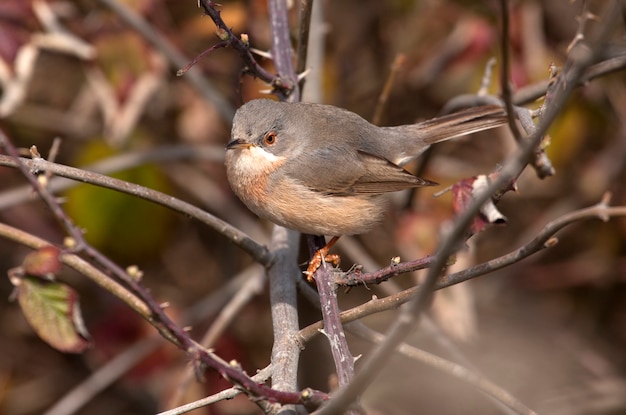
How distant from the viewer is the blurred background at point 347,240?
5.23 metres

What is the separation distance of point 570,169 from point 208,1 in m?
4.14

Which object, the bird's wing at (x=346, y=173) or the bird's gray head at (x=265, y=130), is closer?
the bird's gray head at (x=265, y=130)

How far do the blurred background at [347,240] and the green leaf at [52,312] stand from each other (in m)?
2.04

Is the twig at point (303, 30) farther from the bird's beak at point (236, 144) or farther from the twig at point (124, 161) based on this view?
the twig at point (124, 161)

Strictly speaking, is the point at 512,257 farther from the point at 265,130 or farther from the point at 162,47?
the point at 162,47

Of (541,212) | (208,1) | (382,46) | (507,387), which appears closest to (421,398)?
(507,387)

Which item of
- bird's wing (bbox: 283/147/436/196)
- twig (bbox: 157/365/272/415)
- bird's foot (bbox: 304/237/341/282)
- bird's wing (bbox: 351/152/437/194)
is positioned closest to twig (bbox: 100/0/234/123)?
bird's wing (bbox: 283/147/436/196)

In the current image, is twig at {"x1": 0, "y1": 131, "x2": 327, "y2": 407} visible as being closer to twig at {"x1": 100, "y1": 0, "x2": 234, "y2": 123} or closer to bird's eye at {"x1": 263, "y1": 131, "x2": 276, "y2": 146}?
bird's eye at {"x1": 263, "y1": 131, "x2": 276, "y2": 146}

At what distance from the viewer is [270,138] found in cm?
419

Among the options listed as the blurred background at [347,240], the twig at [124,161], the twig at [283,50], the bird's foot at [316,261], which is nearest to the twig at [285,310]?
the bird's foot at [316,261]

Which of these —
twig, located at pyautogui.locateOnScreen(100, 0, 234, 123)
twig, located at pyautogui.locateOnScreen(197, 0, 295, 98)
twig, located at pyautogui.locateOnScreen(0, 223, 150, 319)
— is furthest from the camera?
twig, located at pyautogui.locateOnScreen(100, 0, 234, 123)

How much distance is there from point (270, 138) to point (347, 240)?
1400mm

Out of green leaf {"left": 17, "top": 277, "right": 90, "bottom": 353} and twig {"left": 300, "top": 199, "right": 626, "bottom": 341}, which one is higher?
twig {"left": 300, "top": 199, "right": 626, "bottom": 341}

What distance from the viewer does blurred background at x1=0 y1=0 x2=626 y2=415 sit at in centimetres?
523
